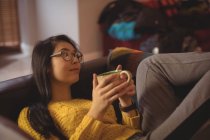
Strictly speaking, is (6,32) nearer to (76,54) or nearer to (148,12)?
(148,12)

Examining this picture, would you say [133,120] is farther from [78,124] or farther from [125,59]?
[125,59]

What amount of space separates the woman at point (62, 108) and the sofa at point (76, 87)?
10 centimetres

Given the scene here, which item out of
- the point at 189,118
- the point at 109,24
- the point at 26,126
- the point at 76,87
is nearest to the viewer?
the point at 189,118

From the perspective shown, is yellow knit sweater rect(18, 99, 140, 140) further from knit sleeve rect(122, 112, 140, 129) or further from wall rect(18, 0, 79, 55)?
wall rect(18, 0, 79, 55)

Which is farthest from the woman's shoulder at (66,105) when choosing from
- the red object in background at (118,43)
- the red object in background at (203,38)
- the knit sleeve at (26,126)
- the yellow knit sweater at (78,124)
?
the red object in background at (203,38)

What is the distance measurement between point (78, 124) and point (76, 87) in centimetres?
42

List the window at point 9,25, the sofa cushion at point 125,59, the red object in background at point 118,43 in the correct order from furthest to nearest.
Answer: the window at point 9,25 < the red object in background at point 118,43 < the sofa cushion at point 125,59

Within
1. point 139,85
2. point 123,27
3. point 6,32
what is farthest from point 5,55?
point 139,85

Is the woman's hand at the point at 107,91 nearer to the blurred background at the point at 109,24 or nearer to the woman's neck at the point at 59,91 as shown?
the woman's neck at the point at 59,91

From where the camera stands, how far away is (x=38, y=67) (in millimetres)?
1423

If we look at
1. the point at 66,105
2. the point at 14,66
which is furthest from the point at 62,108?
the point at 14,66

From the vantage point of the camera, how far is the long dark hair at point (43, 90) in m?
1.34

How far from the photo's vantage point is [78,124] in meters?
1.35

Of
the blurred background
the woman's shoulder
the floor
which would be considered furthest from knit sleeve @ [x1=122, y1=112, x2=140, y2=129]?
the floor
